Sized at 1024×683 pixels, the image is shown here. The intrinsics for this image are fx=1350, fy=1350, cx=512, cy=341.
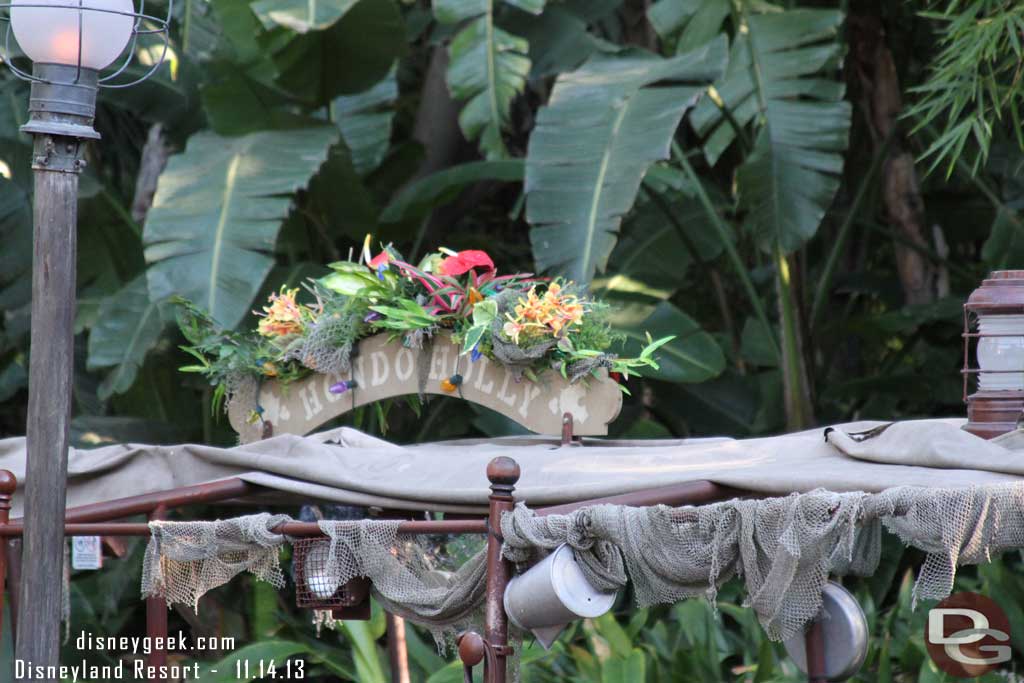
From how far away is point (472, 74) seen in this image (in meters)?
7.96

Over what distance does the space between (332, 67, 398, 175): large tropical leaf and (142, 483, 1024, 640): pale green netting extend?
5474 millimetres

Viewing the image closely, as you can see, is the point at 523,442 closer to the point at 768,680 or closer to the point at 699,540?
the point at 699,540

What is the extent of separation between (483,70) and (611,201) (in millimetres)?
1624

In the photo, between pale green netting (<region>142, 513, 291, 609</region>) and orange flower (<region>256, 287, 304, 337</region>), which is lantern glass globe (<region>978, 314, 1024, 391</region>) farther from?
orange flower (<region>256, 287, 304, 337</region>)

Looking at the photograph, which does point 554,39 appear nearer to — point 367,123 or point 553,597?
point 367,123

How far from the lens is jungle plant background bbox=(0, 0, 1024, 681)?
23.2 ft

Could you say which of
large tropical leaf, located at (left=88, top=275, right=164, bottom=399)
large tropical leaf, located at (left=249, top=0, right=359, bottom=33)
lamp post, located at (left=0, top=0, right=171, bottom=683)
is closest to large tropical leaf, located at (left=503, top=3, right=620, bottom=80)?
large tropical leaf, located at (left=249, top=0, right=359, bottom=33)

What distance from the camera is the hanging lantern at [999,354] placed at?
4.08 meters

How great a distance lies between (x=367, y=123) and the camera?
969cm

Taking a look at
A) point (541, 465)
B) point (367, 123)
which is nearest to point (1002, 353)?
point (541, 465)

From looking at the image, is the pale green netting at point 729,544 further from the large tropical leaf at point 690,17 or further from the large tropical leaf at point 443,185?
the large tropical leaf at point 690,17

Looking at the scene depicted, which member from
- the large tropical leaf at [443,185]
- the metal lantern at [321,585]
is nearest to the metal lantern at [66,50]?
the metal lantern at [321,585]

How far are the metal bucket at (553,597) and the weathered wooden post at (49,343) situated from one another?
138cm

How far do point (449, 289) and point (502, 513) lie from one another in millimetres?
1543
